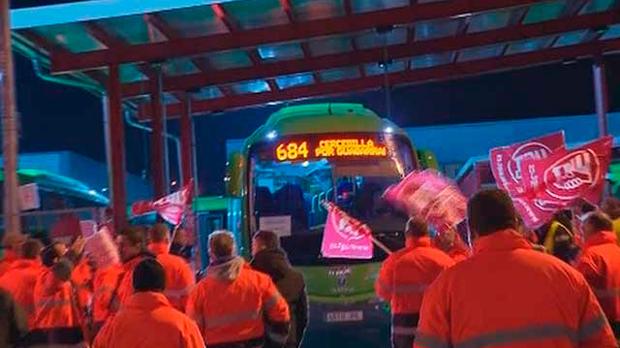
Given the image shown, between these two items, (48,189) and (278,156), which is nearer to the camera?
(278,156)

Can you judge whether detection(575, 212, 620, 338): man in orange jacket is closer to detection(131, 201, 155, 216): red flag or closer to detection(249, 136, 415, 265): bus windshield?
detection(249, 136, 415, 265): bus windshield

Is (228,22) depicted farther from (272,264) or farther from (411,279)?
(411,279)

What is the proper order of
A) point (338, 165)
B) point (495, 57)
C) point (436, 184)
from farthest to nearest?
1. point (495, 57)
2. point (338, 165)
3. point (436, 184)

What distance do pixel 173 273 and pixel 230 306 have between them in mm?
1103

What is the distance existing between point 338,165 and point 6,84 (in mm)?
4217

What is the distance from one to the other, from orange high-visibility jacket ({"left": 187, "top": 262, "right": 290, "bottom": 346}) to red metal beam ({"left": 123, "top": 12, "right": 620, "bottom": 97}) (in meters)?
10.1

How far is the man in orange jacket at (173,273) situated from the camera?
8812 mm

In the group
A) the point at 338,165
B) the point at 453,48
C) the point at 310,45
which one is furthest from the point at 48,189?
the point at 338,165

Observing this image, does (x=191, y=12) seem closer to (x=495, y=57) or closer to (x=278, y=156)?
(x=278, y=156)

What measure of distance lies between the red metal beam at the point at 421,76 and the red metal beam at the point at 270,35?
4653mm

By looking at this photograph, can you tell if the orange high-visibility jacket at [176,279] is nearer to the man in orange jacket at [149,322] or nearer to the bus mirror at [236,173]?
the man in orange jacket at [149,322]

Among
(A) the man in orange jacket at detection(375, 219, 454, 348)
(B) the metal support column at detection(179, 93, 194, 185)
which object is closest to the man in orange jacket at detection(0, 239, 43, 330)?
(A) the man in orange jacket at detection(375, 219, 454, 348)

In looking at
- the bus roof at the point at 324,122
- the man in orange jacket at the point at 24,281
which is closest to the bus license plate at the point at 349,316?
the bus roof at the point at 324,122

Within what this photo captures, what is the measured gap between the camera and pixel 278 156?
13.4m
